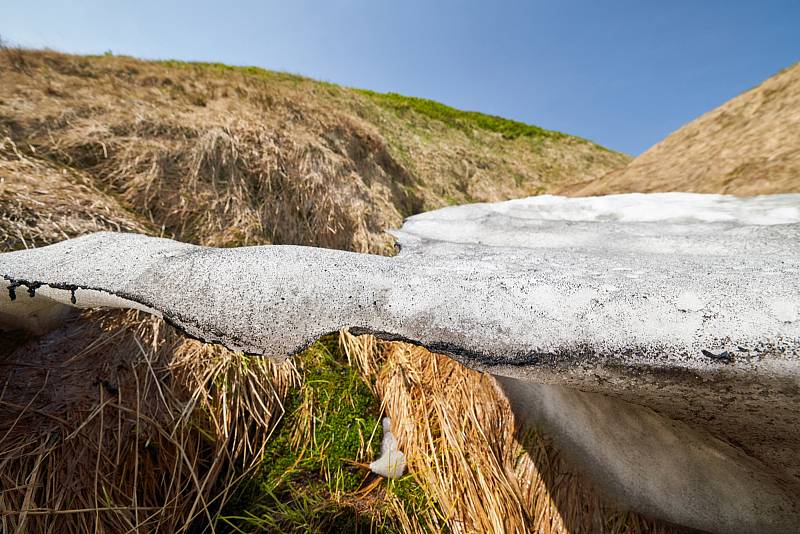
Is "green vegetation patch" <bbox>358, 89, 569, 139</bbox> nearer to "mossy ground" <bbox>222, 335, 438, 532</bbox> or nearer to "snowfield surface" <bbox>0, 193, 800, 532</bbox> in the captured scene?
"mossy ground" <bbox>222, 335, 438, 532</bbox>

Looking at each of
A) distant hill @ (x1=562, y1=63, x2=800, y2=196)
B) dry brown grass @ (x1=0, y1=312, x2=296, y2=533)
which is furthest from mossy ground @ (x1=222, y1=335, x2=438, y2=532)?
distant hill @ (x1=562, y1=63, x2=800, y2=196)

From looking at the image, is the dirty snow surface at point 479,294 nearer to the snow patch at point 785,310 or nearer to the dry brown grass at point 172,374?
the snow patch at point 785,310

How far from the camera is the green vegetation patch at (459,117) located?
10.3m

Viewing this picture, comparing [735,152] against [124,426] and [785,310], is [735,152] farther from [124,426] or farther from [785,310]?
[124,426]

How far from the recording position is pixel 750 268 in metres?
0.65

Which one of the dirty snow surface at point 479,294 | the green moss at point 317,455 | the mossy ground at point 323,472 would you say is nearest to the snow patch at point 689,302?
the dirty snow surface at point 479,294

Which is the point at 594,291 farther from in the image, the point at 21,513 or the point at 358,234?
the point at 358,234

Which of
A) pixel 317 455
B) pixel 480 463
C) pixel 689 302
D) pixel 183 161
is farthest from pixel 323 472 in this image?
pixel 183 161

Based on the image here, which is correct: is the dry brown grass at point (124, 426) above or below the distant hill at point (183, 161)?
below

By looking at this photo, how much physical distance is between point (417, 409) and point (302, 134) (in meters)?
3.56

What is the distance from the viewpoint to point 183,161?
2863mm

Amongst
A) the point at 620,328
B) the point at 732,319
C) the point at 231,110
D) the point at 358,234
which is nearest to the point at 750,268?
the point at 732,319

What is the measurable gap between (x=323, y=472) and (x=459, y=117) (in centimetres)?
1216

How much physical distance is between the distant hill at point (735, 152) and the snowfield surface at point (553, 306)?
119cm
